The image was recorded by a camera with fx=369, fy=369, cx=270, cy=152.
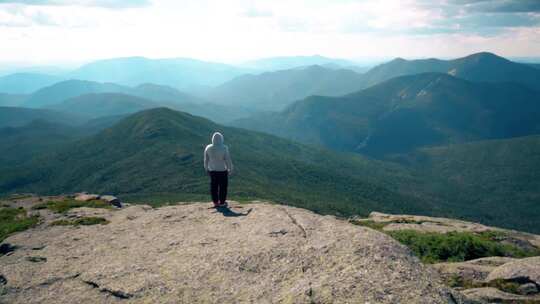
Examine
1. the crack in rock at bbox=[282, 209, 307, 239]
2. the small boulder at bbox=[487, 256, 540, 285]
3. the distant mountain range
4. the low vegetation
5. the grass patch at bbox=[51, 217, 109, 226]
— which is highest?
the crack in rock at bbox=[282, 209, 307, 239]

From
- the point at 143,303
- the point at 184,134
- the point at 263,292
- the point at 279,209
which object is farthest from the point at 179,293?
the point at 184,134

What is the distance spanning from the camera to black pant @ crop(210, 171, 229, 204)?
74.9 ft

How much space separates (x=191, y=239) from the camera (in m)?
18.2

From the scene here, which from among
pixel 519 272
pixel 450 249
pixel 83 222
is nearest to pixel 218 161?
pixel 83 222

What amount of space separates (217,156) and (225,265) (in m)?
8.72

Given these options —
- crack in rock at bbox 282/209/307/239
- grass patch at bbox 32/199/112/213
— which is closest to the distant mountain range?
grass patch at bbox 32/199/112/213

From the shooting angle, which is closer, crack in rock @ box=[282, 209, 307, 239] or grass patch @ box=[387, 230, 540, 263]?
crack in rock @ box=[282, 209, 307, 239]

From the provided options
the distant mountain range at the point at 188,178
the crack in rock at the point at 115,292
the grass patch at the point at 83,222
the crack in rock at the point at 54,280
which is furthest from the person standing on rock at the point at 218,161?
the distant mountain range at the point at 188,178

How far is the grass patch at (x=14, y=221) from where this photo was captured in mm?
25781

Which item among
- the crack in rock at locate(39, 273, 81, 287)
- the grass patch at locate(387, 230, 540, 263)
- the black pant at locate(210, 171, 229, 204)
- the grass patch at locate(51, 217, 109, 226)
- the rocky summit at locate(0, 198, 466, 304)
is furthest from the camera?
the grass patch at locate(51, 217, 109, 226)

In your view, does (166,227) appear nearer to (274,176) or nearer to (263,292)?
(263,292)

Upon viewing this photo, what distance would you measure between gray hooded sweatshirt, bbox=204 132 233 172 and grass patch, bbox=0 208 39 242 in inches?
571

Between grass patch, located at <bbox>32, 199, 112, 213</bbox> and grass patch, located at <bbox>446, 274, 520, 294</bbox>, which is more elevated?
grass patch, located at <bbox>446, 274, 520, 294</bbox>

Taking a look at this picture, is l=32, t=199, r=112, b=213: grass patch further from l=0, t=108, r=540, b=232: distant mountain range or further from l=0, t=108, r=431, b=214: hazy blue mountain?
l=0, t=108, r=431, b=214: hazy blue mountain
